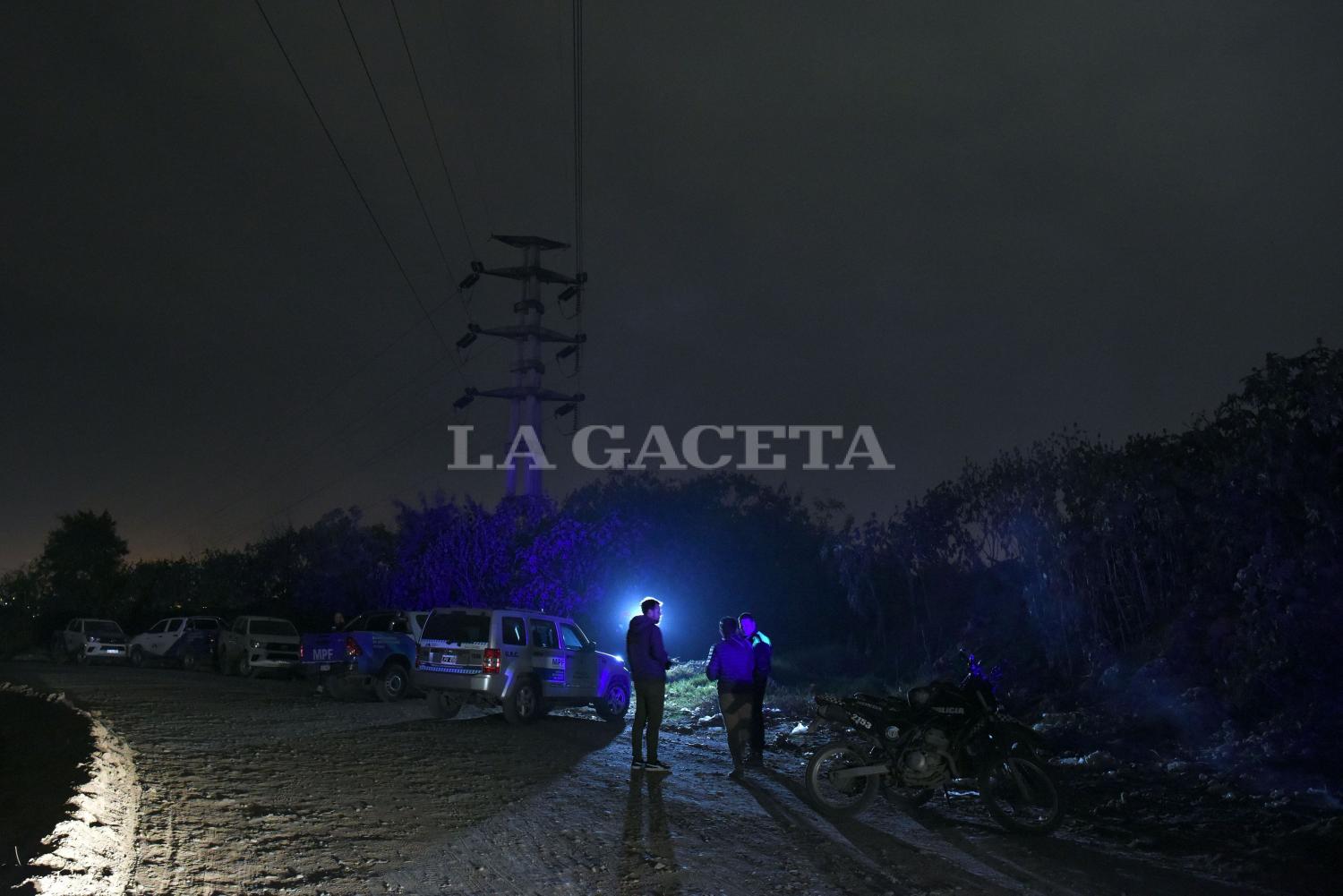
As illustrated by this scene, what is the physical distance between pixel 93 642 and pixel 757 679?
28.7 meters

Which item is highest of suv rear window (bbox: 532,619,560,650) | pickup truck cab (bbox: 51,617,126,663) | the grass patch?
suv rear window (bbox: 532,619,560,650)

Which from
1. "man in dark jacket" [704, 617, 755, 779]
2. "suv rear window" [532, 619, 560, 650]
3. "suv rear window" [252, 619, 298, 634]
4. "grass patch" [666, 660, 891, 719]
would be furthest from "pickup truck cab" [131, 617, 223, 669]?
"man in dark jacket" [704, 617, 755, 779]

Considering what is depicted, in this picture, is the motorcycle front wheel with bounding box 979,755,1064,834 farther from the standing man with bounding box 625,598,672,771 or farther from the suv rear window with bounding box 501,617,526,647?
the suv rear window with bounding box 501,617,526,647

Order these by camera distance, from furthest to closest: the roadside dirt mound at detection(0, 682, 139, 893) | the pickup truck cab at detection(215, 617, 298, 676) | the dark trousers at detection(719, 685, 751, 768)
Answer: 1. the pickup truck cab at detection(215, 617, 298, 676)
2. the dark trousers at detection(719, 685, 751, 768)
3. the roadside dirt mound at detection(0, 682, 139, 893)

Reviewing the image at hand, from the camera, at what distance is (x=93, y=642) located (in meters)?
31.6

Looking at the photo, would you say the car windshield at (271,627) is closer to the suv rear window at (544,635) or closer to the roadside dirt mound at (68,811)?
the roadside dirt mound at (68,811)

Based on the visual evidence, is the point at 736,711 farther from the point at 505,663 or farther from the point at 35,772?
the point at 35,772

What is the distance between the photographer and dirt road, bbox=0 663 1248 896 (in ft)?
19.4

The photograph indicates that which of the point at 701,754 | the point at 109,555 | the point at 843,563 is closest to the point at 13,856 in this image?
the point at 701,754

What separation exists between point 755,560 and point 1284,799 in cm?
3332

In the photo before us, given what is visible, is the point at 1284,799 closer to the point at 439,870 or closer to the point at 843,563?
the point at 439,870

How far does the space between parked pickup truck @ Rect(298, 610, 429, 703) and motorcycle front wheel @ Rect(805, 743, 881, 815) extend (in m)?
10.7

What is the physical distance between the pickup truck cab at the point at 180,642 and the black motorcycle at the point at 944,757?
2459cm

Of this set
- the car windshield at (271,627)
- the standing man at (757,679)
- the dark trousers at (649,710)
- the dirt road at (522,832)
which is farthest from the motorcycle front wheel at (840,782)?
the car windshield at (271,627)
